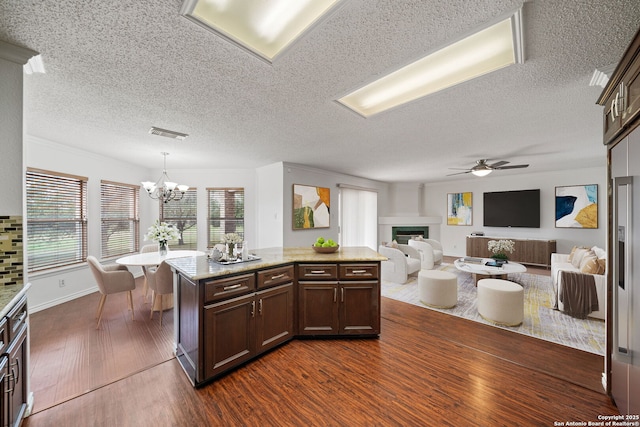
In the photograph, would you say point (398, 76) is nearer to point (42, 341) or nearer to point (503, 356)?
point (503, 356)

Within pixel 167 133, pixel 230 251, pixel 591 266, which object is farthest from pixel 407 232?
pixel 167 133

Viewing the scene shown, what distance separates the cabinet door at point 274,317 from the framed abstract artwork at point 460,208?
708 cm

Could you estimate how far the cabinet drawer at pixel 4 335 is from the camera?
1295mm

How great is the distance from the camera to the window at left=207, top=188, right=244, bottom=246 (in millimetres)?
5863

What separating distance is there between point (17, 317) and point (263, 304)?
5.34ft

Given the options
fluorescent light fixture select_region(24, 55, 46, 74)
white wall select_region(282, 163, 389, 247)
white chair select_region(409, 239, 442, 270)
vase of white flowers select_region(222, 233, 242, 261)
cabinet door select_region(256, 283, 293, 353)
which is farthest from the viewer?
white chair select_region(409, 239, 442, 270)

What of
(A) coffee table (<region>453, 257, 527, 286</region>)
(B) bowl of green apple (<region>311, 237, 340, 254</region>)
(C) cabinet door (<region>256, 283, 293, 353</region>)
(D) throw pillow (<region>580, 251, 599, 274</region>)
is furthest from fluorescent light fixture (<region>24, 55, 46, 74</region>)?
(D) throw pillow (<region>580, 251, 599, 274</region>)

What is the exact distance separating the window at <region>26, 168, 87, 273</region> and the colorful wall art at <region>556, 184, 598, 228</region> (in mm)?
10489

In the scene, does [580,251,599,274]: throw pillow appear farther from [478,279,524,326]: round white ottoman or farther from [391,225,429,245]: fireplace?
[391,225,429,245]: fireplace

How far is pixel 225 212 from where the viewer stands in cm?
592

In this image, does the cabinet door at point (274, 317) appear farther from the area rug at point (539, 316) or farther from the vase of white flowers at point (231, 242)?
the area rug at point (539, 316)

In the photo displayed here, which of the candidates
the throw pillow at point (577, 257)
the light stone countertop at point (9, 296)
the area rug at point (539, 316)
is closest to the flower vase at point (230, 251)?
the light stone countertop at point (9, 296)

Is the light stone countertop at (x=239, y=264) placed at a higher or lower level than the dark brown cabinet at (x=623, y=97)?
lower

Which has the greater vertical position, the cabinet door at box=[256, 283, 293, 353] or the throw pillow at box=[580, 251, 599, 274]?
the throw pillow at box=[580, 251, 599, 274]
